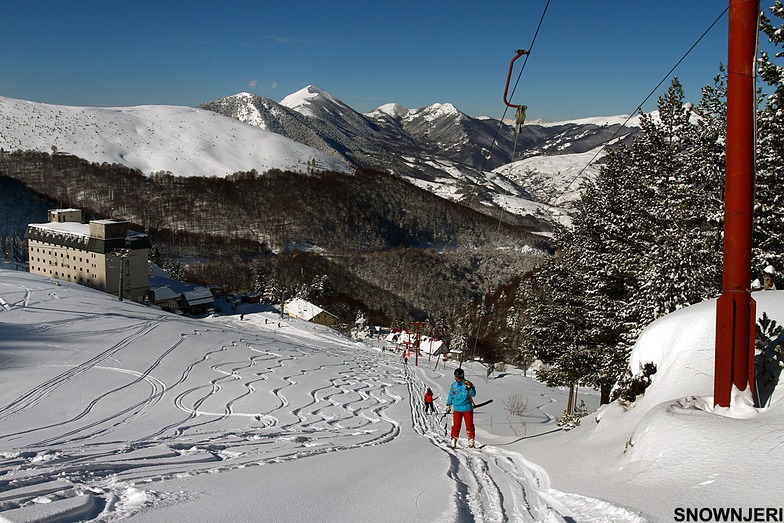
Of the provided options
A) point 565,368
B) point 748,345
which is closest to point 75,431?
point 748,345

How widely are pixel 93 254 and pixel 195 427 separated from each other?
7141 cm

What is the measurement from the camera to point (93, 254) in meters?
73.2

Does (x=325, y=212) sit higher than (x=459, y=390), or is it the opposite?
(x=325, y=212)

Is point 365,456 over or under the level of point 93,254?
under

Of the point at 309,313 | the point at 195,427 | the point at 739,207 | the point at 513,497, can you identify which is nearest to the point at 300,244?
A: the point at 309,313

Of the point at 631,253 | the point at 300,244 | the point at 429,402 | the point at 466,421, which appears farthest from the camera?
the point at 300,244

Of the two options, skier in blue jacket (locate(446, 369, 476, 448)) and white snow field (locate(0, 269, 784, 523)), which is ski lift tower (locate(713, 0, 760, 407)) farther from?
skier in blue jacket (locate(446, 369, 476, 448))

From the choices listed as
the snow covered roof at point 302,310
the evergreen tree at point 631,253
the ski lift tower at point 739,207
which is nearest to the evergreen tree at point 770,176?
the evergreen tree at point 631,253

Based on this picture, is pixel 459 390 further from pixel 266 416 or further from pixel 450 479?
pixel 266 416

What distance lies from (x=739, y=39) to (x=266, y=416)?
12.8m

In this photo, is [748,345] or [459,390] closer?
[748,345]

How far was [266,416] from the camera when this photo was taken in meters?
14.2

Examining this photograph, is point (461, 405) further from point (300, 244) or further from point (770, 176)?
point (300, 244)

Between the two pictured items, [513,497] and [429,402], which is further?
[429,402]
